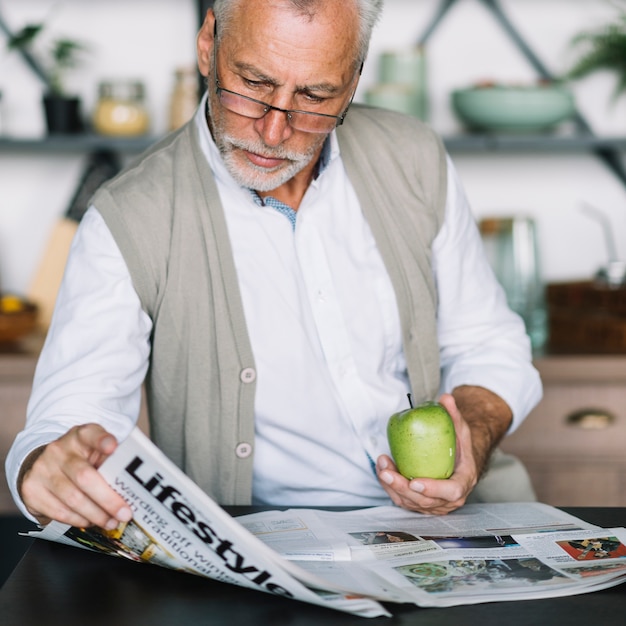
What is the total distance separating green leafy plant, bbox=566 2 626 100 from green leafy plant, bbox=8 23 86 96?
1521mm

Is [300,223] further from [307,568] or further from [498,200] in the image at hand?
[498,200]

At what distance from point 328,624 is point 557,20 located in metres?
2.50

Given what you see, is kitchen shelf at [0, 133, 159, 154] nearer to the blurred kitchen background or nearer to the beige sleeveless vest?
the blurred kitchen background

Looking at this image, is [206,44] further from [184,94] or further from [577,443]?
[577,443]

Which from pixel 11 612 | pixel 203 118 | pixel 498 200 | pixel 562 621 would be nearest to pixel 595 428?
pixel 498 200

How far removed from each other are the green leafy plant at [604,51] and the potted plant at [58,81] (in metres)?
1.51

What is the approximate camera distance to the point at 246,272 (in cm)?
162

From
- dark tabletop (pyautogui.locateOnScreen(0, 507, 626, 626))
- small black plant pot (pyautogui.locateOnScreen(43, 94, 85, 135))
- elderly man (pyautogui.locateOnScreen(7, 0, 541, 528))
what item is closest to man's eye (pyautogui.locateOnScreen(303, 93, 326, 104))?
elderly man (pyautogui.locateOnScreen(7, 0, 541, 528))

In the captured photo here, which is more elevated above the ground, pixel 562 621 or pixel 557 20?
pixel 557 20

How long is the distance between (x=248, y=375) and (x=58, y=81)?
68.1 inches

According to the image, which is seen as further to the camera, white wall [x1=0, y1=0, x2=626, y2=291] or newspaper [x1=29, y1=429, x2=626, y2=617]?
white wall [x1=0, y1=0, x2=626, y2=291]

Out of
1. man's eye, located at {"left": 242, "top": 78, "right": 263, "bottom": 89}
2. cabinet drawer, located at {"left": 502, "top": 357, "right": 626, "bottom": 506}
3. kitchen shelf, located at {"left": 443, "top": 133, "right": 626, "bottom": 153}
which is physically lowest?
cabinet drawer, located at {"left": 502, "top": 357, "right": 626, "bottom": 506}

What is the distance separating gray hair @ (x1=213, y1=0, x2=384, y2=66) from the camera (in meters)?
1.43

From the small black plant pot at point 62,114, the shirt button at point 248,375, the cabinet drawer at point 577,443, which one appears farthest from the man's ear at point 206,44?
the cabinet drawer at point 577,443
